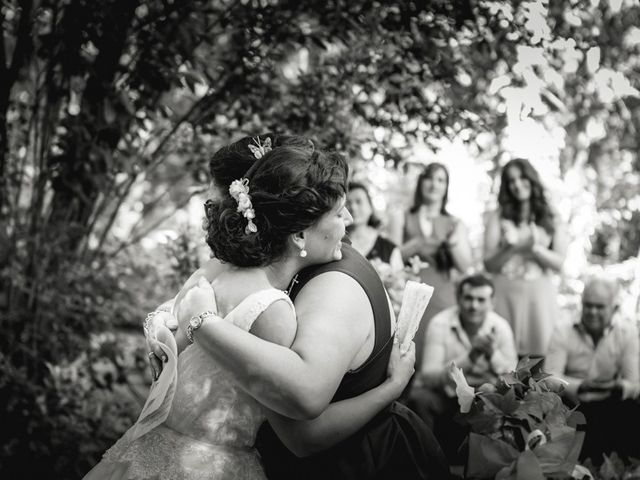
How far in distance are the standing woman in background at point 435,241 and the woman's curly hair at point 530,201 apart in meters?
0.38

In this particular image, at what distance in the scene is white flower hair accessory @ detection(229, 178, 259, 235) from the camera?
6.81 ft

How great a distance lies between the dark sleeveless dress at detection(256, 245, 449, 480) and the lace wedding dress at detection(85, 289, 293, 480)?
9 cm

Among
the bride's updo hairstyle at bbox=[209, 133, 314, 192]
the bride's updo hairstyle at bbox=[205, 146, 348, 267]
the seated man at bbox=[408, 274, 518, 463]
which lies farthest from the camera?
the seated man at bbox=[408, 274, 518, 463]

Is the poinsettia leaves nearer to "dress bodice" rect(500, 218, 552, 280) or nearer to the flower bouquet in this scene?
the flower bouquet

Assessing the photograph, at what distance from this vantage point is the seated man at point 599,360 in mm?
4569

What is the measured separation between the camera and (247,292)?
6.84ft

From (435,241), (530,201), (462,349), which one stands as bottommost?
(462,349)

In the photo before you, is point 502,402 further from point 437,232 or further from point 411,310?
point 437,232

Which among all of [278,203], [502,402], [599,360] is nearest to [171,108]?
[278,203]

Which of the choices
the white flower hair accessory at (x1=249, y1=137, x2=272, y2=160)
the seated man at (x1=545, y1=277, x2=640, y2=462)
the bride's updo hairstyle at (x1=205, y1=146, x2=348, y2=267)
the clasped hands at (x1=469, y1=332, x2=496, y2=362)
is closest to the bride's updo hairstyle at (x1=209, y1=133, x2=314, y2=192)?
the white flower hair accessory at (x1=249, y1=137, x2=272, y2=160)

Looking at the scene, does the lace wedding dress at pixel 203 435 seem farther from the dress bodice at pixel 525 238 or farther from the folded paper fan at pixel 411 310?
the dress bodice at pixel 525 238

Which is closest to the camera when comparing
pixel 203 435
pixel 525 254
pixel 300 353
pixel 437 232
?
pixel 300 353

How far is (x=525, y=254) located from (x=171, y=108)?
2.97m

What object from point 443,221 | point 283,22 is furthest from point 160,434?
point 443,221
